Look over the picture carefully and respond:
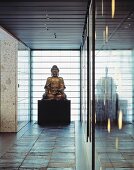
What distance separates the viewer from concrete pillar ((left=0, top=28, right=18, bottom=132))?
13148 mm

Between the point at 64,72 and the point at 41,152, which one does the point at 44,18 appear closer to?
the point at 41,152

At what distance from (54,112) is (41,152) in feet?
24.6

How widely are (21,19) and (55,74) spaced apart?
25.2ft

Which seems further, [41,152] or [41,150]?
[41,150]

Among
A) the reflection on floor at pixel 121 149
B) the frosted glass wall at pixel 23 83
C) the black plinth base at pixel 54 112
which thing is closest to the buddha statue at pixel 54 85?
the black plinth base at pixel 54 112

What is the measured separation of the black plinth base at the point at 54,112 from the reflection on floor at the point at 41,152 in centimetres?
334

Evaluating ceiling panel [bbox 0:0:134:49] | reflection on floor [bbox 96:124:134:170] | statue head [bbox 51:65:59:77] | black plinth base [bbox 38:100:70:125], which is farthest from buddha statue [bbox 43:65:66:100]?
reflection on floor [bbox 96:124:134:170]

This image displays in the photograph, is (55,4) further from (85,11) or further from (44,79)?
(44,79)

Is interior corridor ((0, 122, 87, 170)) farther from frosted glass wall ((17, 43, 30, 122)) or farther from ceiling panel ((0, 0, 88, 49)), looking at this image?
ceiling panel ((0, 0, 88, 49))

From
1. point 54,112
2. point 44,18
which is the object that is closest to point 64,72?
point 54,112

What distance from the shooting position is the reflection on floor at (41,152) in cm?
723

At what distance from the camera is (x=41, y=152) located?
8.79 meters

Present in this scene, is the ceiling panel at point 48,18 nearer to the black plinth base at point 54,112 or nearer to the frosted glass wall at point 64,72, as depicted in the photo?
the black plinth base at point 54,112

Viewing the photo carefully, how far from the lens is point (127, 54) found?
269 cm
